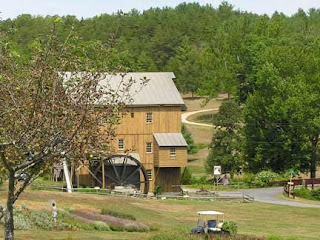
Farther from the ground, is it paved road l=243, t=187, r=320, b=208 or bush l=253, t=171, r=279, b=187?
bush l=253, t=171, r=279, b=187

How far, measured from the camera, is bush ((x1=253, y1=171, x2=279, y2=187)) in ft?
241

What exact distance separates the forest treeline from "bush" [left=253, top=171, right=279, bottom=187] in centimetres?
349

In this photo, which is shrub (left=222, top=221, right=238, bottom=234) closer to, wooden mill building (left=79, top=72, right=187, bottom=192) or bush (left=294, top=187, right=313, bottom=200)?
bush (left=294, top=187, right=313, bottom=200)

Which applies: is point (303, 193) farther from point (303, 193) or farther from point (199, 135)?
point (199, 135)

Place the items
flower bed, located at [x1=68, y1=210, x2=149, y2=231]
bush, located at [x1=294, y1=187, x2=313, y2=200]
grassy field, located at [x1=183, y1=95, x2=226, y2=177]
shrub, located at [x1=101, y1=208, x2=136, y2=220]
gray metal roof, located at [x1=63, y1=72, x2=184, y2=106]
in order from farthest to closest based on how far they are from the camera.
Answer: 1. grassy field, located at [x1=183, y1=95, x2=226, y2=177]
2. gray metal roof, located at [x1=63, y1=72, x2=184, y2=106]
3. bush, located at [x1=294, y1=187, x2=313, y2=200]
4. shrub, located at [x1=101, y1=208, x2=136, y2=220]
5. flower bed, located at [x1=68, y1=210, x2=149, y2=231]

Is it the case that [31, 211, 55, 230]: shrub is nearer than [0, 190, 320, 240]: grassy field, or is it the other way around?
[31, 211, 55, 230]: shrub

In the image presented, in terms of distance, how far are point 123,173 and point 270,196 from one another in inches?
524

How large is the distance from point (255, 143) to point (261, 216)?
29.4 m

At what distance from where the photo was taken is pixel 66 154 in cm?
2136

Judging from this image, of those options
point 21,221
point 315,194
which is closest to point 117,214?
point 21,221

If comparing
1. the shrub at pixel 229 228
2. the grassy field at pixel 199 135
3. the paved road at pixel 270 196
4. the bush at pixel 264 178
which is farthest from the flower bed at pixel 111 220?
the grassy field at pixel 199 135

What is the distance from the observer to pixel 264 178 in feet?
244

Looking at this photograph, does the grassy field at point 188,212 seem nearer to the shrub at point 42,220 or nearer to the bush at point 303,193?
the shrub at point 42,220

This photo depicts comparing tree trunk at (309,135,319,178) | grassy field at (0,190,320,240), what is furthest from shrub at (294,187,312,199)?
tree trunk at (309,135,319,178)
